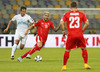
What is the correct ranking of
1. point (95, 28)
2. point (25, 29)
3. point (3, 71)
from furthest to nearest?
point (95, 28)
point (25, 29)
point (3, 71)

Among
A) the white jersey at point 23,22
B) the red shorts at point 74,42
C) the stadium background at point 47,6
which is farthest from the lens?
the stadium background at point 47,6

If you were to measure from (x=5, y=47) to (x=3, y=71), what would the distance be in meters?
12.4

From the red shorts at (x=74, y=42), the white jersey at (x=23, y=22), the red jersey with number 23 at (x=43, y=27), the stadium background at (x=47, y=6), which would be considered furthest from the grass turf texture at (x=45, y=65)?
the stadium background at (x=47, y=6)

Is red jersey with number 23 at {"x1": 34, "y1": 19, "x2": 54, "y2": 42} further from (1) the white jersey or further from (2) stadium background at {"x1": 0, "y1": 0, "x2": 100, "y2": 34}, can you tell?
(2) stadium background at {"x1": 0, "y1": 0, "x2": 100, "y2": 34}

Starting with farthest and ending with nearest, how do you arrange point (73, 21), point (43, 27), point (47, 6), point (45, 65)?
point (47, 6)
point (43, 27)
point (45, 65)
point (73, 21)

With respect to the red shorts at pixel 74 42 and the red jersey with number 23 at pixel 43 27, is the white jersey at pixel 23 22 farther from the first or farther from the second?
the red shorts at pixel 74 42

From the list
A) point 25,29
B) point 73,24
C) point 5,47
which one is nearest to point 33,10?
point 5,47

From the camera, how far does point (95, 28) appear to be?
878 inches

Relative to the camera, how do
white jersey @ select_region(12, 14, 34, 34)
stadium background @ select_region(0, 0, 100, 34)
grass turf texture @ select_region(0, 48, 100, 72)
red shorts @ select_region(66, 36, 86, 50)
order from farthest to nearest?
stadium background @ select_region(0, 0, 100, 34) < white jersey @ select_region(12, 14, 34, 34) < grass turf texture @ select_region(0, 48, 100, 72) < red shorts @ select_region(66, 36, 86, 50)

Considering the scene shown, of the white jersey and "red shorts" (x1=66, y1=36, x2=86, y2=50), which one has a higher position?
the white jersey

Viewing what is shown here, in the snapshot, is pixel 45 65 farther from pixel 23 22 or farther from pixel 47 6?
pixel 47 6

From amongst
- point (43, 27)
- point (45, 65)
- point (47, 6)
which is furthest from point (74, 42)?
point (47, 6)

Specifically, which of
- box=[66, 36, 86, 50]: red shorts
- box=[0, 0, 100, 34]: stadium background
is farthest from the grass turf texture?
box=[0, 0, 100, 34]: stadium background

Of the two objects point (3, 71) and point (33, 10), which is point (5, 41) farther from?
point (3, 71)
